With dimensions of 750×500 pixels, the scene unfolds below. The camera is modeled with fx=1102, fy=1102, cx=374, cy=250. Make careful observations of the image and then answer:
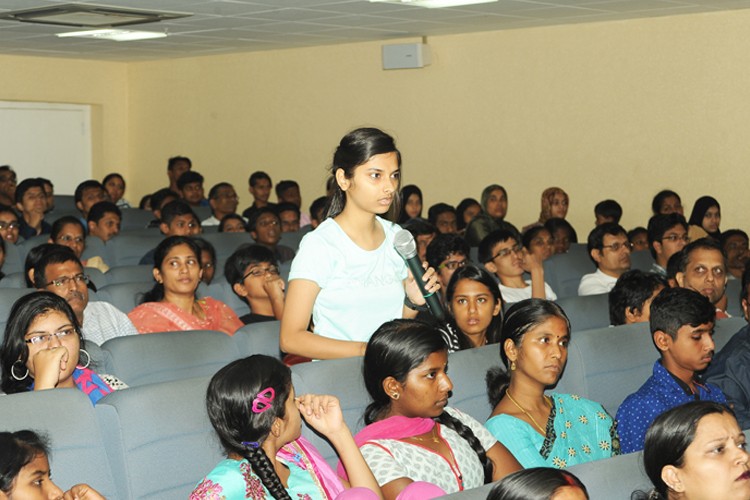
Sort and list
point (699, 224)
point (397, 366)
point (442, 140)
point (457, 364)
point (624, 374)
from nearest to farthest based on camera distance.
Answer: point (397, 366), point (457, 364), point (624, 374), point (699, 224), point (442, 140)

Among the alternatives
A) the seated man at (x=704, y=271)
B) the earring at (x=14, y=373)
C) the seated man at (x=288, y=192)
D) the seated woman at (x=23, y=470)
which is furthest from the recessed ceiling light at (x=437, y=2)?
the seated woman at (x=23, y=470)

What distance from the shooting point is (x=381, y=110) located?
35.0 feet

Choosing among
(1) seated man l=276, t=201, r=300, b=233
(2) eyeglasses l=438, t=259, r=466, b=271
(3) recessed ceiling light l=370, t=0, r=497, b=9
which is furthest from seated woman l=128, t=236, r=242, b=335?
(1) seated man l=276, t=201, r=300, b=233

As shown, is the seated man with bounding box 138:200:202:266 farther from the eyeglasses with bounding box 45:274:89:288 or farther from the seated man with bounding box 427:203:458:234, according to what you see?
the eyeglasses with bounding box 45:274:89:288

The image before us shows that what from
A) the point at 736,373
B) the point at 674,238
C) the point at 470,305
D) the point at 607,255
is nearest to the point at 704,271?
the point at 736,373

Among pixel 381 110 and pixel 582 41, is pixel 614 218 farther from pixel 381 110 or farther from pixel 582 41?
pixel 381 110

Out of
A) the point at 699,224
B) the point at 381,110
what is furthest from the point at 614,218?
the point at 381,110

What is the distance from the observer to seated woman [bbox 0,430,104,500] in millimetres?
2334

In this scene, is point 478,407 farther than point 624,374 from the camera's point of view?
No

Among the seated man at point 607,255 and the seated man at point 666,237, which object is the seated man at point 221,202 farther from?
the seated man at point 666,237

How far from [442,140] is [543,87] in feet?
3.79

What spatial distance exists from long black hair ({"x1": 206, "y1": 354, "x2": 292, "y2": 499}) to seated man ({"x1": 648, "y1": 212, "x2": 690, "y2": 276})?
4.55 meters

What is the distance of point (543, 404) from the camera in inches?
138

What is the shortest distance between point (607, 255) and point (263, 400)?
440 centimetres
